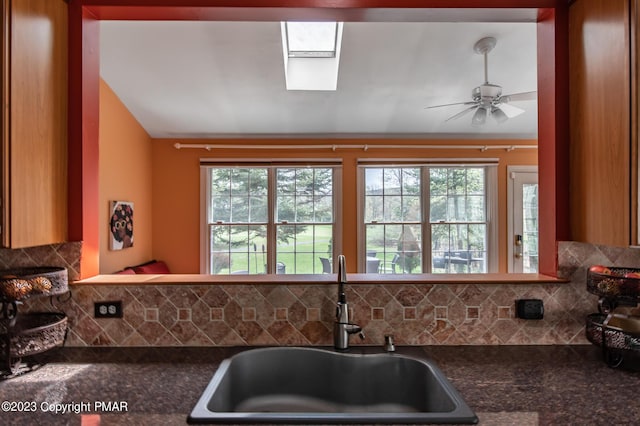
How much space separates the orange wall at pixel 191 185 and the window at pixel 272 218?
0.18 metres

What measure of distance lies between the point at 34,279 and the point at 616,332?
79.5 inches

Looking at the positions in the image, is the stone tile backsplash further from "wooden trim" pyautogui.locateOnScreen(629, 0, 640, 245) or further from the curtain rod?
the curtain rod

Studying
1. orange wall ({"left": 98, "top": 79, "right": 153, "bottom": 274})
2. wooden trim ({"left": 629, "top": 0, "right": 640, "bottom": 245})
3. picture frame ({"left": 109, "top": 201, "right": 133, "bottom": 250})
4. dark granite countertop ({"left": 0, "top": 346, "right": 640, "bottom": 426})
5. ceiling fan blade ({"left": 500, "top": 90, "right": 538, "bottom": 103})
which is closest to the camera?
dark granite countertop ({"left": 0, "top": 346, "right": 640, "bottom": 426})

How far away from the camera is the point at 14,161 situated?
113 cm

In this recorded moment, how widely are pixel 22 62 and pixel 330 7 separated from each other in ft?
3.76

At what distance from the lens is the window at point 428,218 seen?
4.49 meters

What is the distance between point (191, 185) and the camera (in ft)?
14.6

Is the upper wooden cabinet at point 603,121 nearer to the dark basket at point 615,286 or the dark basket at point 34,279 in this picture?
the dark basket at point 615,286

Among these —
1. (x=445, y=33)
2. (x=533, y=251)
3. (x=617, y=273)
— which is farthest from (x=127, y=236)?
(x=533, y=251)

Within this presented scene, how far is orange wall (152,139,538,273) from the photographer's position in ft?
14.5

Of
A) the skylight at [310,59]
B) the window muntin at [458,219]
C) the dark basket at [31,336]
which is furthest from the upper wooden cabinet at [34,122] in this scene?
the window muntin at [458,219]

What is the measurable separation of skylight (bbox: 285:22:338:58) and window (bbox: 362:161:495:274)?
1.55 metres

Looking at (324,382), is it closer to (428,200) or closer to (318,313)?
(318,313)

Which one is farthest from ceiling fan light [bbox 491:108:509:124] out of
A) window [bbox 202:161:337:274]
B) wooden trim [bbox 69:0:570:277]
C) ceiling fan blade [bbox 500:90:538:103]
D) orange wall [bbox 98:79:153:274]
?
orange wall [bbox 98:79:153:274]
